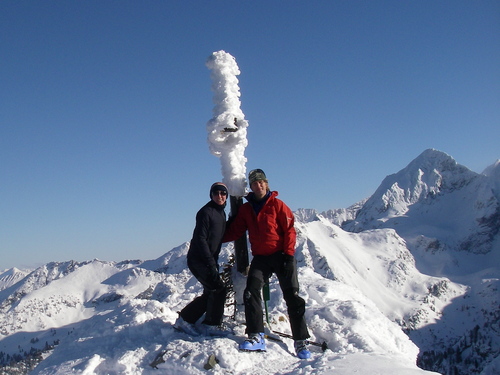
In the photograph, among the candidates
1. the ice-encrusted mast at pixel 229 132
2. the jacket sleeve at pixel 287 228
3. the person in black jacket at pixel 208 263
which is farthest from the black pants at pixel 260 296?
the ice-encrusted mast at pixel 229 132

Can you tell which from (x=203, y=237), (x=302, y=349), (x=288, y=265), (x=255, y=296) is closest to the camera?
(x=302, y=349)

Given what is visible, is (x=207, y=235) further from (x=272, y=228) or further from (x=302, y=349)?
(x=302, y=349)

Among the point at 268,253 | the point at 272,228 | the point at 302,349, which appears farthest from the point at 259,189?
the point at 302,349

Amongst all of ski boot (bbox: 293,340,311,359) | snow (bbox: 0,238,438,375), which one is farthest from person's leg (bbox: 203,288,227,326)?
ski boot (bbox: 293,340,311,359)

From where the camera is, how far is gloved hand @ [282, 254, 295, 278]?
7.57m

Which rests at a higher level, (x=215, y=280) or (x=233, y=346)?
(x=215, y=280)

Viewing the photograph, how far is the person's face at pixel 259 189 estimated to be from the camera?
8.04 meters

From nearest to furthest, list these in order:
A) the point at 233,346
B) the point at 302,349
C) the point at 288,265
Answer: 1. the point at 233,346
2. the point at 302,349
3. the point at 288,265

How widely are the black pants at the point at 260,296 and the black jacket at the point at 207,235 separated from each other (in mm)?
814

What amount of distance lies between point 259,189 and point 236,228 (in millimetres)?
991

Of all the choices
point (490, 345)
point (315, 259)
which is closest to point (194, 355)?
point (490, 345)

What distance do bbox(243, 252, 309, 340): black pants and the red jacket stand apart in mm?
206

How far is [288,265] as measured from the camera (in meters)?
7.58

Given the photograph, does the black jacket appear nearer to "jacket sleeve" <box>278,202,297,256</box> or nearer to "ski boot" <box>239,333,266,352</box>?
"jacket sleeve" <box>278,202,297,256</box>
